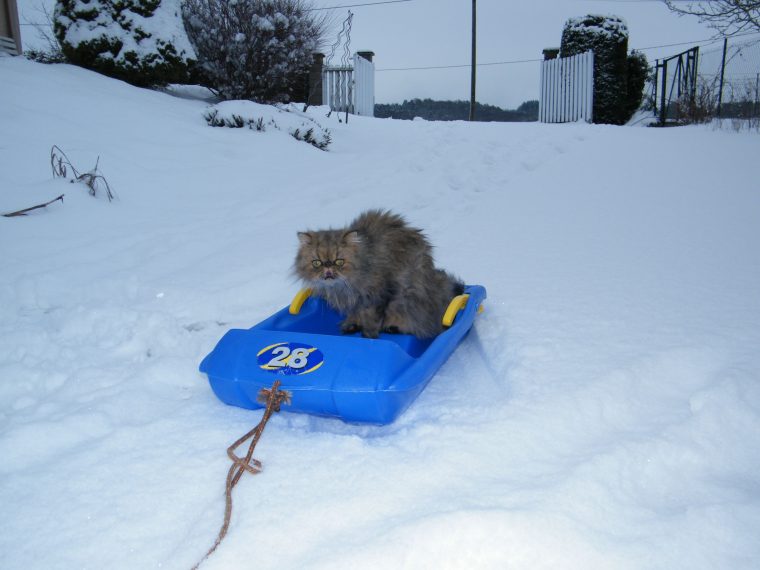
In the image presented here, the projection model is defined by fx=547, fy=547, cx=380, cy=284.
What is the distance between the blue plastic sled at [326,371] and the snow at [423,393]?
4.6 inches

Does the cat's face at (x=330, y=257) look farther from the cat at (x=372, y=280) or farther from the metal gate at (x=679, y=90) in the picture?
the metal gate at (x=679, y=90)

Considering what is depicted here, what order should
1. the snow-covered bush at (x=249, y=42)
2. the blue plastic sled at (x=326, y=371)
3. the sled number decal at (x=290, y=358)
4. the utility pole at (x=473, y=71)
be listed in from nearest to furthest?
the blue plastic sled at (x=326, y=371) → the sled number decal at (x=290, y=358) → the snow-covered bush at (x=249, y=42) → the utility pole at (x=473, y=71)

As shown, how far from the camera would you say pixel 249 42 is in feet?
27.7

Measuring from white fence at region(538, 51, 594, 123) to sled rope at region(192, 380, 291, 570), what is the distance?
10.7 meters

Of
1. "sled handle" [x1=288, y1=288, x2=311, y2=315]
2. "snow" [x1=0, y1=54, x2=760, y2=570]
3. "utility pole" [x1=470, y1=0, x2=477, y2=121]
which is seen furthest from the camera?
"utility pole" [x1=470, y1=0, x2=477, y2=121]

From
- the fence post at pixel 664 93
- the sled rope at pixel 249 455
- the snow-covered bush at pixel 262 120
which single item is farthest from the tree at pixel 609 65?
the sled rope at pixel 249 455

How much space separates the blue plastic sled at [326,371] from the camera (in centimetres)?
212

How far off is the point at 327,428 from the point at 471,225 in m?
3.08

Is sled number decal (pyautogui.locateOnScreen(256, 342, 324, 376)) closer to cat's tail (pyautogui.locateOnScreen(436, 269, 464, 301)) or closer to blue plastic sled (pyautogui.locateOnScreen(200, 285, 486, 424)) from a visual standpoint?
blue plastic sled (pyautogui.locateOnScreen(200, 285, 486, 424))

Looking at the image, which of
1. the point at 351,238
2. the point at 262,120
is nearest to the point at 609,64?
the point at 262,120

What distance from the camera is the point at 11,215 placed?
429 cm

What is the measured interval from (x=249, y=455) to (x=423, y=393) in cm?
88

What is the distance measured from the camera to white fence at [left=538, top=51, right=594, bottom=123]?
11.2 metres

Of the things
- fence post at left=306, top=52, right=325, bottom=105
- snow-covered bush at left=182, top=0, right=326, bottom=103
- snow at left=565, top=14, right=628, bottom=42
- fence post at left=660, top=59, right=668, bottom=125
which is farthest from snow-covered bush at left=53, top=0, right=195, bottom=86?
fence post at left=660, top=59, right=668, bottom=125
